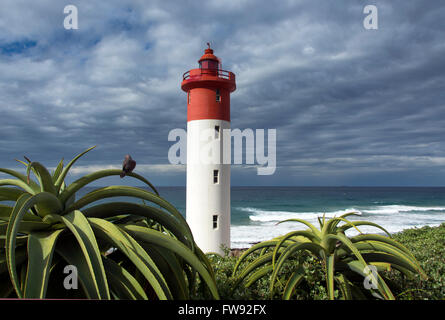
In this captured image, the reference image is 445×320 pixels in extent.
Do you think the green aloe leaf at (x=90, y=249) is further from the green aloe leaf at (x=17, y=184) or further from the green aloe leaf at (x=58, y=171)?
the green aloe leaf at (x=58, y=171)

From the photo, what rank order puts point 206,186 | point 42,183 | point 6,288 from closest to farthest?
point 6,288 < point 42,183 < point 206,186

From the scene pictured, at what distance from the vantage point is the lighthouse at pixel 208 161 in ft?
46.9

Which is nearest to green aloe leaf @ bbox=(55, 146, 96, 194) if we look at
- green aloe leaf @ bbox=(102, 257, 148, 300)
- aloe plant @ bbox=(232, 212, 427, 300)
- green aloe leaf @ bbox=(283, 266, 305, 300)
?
green aloe leaf @ bbox=(102, 257, 148, 300)

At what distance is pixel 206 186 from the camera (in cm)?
1430

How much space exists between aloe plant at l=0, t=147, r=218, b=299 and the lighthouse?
11719mm

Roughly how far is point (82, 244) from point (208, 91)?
1333 centimetres

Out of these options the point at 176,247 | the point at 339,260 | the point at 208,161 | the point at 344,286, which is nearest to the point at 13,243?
the point at 176,247

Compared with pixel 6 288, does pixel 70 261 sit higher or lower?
higher

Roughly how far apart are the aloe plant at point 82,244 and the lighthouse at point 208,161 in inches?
461

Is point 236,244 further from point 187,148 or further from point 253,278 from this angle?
point 253,278

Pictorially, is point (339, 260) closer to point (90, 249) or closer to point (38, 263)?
point (90, 249)
